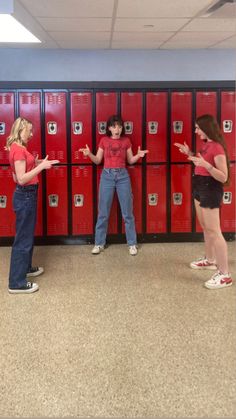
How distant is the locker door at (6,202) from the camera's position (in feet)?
16.7

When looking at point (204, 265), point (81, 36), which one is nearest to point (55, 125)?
point (81, 36)

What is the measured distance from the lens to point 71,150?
5113mm

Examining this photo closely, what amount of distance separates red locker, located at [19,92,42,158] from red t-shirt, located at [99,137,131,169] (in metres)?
0.79

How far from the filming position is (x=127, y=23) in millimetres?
4004

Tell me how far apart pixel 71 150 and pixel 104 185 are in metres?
0.62

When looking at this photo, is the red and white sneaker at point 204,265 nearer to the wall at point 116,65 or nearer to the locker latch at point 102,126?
the locker latch at point 102,126

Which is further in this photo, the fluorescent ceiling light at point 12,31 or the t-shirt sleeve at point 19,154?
the fluorescent ceiling light at point 12,31

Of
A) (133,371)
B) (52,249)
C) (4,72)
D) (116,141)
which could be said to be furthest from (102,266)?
(4,72)

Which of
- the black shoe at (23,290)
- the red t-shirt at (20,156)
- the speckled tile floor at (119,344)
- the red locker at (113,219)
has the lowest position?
the speckled tile floor at (119,344)

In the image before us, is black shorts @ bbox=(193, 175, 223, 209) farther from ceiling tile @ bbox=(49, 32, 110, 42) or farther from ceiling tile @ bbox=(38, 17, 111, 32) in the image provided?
ceiling tile @ bbox=(49, 32, 110, 42)

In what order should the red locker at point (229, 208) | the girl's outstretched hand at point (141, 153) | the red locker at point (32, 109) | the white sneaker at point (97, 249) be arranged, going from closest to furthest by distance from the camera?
the girl's outstretched hand at point (141, 153)
the white sneaker at point (97, 249)
the red locker at point (32, 109)
the red locker at point (229, 208)

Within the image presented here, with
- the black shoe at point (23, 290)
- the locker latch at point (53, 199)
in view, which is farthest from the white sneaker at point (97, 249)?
the black shoe at point (23, 290)

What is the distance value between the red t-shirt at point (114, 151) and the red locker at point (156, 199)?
0.46 m

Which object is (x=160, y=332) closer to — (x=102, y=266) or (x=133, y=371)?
(x=133, y=371)
